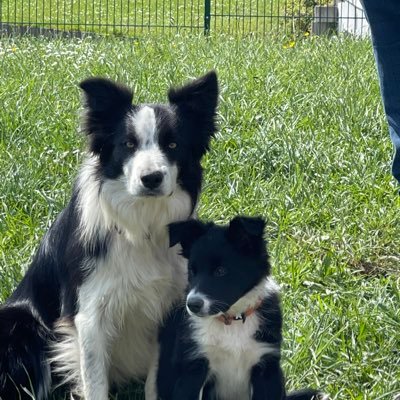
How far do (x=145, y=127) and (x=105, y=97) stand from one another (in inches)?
9.6

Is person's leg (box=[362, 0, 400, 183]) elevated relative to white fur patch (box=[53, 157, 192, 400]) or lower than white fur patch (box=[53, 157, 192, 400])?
elevated

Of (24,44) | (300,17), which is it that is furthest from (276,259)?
(300,17)

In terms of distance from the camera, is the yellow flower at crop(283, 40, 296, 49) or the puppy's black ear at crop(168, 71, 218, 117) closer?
the puppy's black ear at crop(168, 71, 218, 117)

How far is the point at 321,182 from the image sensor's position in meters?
5.85

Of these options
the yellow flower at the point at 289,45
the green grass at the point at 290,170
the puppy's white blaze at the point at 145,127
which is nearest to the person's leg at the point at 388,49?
the green grass at the point at 290,170

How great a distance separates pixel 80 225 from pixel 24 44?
5317 millimetres

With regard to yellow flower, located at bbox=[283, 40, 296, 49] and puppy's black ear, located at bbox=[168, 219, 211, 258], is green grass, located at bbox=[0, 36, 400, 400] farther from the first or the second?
puppy's black ear, located at bbox=[168, 219, 211, 258]

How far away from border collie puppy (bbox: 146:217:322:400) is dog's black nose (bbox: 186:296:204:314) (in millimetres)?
40

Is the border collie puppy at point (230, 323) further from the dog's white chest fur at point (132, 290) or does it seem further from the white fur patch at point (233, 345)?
the dog's white chest fur at point (132, 290)

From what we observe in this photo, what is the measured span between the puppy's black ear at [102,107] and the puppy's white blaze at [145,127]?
0.11 metres

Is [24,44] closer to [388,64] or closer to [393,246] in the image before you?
[393,246]

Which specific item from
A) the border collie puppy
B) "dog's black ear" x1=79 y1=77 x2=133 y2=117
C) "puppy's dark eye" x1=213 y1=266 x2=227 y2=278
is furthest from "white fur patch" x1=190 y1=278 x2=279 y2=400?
"dog's black ear" x1=79 y1=77 x2=133 y2=117

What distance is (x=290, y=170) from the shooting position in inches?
235

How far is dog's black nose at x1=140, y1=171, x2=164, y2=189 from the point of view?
3.55 metres
